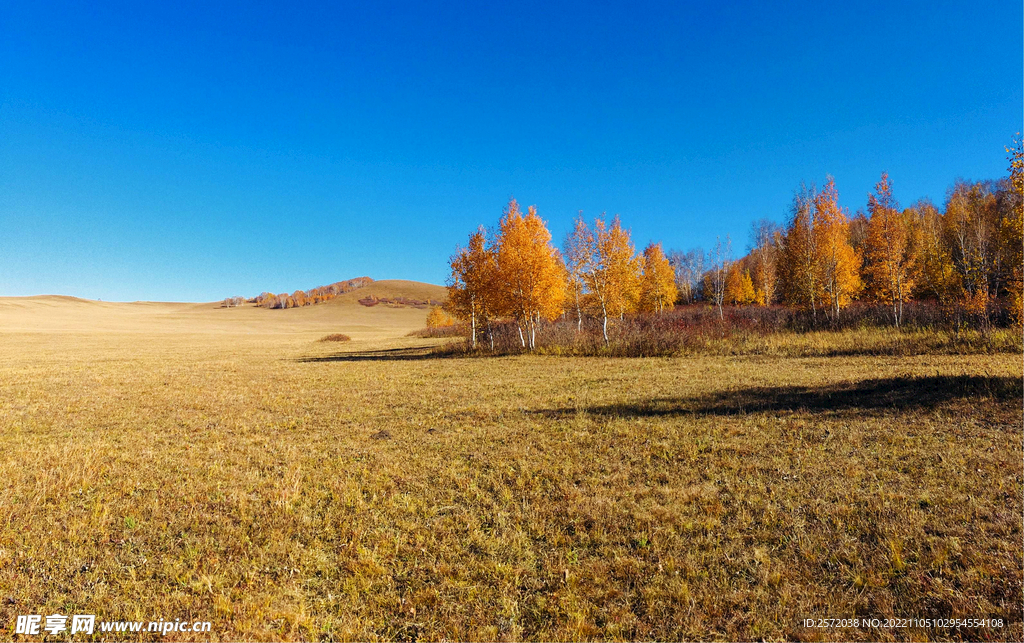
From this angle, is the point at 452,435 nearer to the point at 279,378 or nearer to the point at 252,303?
the point at 279,378

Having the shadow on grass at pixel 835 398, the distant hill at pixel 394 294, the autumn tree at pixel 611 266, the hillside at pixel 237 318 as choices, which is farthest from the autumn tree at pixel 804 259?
the distant hill at pixel 394 294

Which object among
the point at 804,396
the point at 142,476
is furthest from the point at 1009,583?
the point at 142,476

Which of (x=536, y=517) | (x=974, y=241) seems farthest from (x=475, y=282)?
(x=974, y=241)

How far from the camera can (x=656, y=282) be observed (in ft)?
182

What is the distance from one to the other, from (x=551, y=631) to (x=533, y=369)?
16907 mm

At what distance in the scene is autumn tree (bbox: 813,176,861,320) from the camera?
32000mm

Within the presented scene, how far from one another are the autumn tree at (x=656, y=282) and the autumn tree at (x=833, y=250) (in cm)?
2095

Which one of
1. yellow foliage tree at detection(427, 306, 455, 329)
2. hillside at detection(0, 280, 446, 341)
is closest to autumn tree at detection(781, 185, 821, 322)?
yellow foliage tree at detection(427, 306, 455, 329)

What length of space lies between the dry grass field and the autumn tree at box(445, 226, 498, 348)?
19.6m

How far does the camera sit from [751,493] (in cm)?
579

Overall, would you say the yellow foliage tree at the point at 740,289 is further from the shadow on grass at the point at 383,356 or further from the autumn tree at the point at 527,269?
the shadow on grass at the point at 383,356

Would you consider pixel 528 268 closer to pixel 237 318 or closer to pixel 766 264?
pixel 766 264

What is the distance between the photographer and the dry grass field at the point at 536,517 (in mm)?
3682

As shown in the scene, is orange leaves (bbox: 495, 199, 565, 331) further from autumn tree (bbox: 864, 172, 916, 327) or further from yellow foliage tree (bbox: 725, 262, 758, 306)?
yellow foliage tree (bbox: 725, 262, 758, 306)
